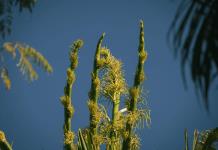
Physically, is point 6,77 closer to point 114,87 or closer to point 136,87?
point 136,87

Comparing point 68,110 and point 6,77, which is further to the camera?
point 68,110

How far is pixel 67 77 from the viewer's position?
41.5 ft

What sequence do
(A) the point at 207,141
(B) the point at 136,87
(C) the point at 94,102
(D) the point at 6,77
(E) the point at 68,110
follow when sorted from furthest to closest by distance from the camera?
1. (C) the point at 94,102
2. (E) the point at 68,110
3. (B) the point at 136,87
4. (A) the point at 207,141
5. (D) the point at 6,77

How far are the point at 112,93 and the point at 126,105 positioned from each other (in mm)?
1257

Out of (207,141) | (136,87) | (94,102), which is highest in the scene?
(136,87)

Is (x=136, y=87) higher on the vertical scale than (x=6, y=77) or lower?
higher

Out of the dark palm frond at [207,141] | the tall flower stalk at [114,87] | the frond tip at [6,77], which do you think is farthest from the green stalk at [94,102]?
the frond tip at [6,77]

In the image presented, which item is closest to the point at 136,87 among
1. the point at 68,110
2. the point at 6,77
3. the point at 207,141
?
the point at 68,110

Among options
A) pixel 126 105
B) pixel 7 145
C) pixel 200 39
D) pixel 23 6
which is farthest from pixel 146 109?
pixel 200 39

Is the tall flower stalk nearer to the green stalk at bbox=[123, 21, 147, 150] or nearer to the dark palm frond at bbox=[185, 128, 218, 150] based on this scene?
the green stalk at bbox=[123, 21, 147, 150]

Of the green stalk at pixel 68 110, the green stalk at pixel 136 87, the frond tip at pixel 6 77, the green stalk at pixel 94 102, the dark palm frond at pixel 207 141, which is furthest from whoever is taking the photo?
the green stalk at pixel 94 102

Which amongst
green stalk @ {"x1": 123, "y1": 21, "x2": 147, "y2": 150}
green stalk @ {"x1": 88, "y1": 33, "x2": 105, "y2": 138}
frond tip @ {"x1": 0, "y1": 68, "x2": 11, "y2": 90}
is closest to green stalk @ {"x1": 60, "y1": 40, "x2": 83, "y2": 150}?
green stalk @ {"x1": 88, "y1": 33, "x2": 105, "y2": 138}

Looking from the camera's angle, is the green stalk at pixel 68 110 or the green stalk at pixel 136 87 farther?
the green stalk at pixel 68 110

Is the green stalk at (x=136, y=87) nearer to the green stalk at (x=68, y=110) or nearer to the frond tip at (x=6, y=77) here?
the green stalk at (x=68, y=110)
